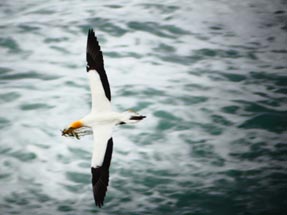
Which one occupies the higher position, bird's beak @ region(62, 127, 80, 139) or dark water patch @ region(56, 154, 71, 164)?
dark water patch @ region(56, 154, 71, 164)

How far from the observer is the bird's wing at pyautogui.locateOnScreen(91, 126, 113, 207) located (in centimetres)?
1045

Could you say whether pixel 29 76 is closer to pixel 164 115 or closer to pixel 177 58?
pixel 164 115

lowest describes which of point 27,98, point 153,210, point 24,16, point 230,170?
point 153,210

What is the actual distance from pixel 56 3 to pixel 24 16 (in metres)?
1.52

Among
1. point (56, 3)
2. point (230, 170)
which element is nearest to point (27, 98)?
point (56, 3)

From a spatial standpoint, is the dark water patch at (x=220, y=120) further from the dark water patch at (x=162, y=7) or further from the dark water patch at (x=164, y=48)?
the dark water patch at (x=162, y=7)

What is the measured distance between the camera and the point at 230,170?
15344mm

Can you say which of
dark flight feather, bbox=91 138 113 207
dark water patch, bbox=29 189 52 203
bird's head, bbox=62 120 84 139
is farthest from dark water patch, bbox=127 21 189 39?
dark flight feather, bbox=91 138 113 207

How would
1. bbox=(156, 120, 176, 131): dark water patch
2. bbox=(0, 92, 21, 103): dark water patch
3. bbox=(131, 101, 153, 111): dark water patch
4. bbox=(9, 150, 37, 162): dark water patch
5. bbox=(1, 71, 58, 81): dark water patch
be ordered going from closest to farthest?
bbox=(9, 150, 37, 162): dark water patch → bbox=(156, 120, 176, 131): dark water patch → bbox=(131, 101, 153, 111): dark water patch → bbox=(0, 92, 21, 103): dark water patch → bbox=(1, 71, 58, 81): dark water patch

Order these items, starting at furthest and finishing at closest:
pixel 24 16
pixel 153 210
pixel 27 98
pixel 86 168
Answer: pixel 24 16
pixel 27 98
pixel 86 168
pixel 153 210

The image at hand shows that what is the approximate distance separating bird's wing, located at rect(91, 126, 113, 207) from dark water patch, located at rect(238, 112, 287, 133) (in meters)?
6.98

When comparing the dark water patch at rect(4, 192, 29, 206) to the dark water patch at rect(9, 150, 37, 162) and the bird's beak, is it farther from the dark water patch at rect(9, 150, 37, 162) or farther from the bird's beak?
the bird's beak

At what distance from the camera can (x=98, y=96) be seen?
11031 mm

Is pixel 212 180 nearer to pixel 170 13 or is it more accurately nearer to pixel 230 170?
pixel 230 170
